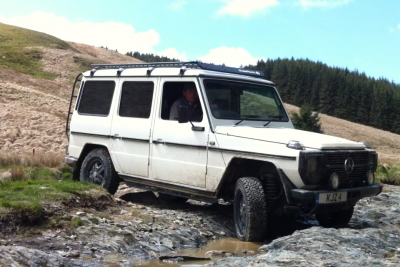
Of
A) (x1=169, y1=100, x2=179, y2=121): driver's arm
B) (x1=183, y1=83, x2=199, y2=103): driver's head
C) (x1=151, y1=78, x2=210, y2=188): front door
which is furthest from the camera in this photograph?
(x1=169, y1=100, x2=179, y2=121): driver's arm

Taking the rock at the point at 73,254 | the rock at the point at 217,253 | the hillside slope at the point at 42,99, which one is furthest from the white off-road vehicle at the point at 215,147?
the hillside slope at the point at 42,99

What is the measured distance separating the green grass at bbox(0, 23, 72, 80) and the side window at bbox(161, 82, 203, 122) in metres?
39.2

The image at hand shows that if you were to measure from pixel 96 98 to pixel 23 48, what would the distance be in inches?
2019

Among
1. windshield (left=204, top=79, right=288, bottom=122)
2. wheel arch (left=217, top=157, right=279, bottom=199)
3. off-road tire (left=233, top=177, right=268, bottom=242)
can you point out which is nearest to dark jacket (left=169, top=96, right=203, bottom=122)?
windshield (left=204, top=79, right=288, bottom=122)

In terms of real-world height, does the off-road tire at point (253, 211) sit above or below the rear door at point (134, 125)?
below

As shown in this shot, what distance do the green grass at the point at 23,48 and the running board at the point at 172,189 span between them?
3890cm

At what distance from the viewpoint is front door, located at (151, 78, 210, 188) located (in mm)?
6918

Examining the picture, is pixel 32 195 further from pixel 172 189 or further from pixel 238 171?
pixel 238 171

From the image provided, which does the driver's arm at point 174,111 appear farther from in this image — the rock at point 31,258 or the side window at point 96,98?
the rock at point 31,258

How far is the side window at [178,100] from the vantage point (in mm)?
7141

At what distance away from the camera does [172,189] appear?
7.40m

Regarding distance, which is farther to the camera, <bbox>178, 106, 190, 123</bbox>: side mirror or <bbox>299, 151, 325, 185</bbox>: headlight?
<bbox>178, 106, 190, 123</bbox>: side mirror

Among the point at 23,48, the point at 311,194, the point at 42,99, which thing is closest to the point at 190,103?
the point at 311,194

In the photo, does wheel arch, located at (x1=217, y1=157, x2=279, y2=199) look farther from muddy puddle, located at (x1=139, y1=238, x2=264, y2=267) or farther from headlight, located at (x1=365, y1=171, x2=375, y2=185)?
headlight, located at (x1=365, y1=171, x2=375, y2=185)
